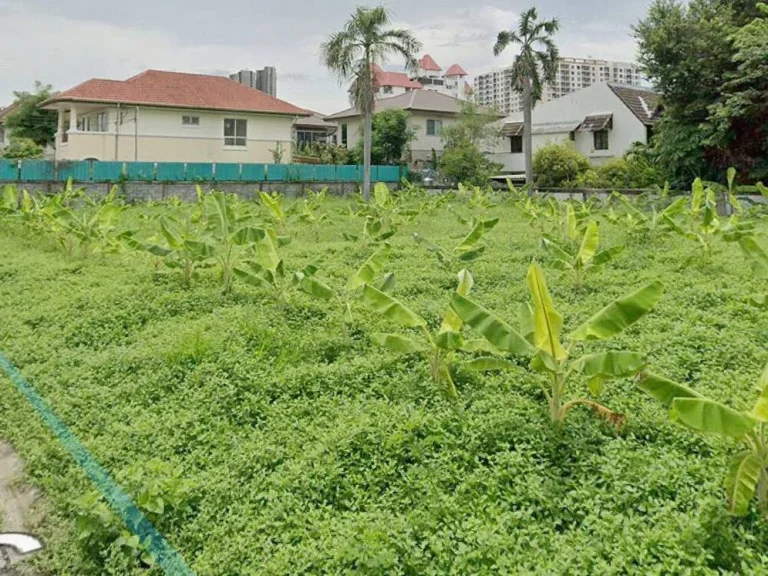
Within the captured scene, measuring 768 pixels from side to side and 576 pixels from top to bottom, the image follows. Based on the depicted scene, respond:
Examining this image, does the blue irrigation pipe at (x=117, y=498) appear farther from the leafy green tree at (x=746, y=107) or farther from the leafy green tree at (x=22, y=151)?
the leafy green tree at (x=22, y=151)

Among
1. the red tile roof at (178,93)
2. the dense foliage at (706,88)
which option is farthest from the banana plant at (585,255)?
the red tile roof at (178,93)

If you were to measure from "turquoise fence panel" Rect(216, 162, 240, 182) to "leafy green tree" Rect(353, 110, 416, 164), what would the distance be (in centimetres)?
→ 905

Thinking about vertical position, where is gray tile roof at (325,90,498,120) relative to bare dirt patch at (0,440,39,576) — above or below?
above

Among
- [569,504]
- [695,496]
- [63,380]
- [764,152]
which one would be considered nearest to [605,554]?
[569,504]

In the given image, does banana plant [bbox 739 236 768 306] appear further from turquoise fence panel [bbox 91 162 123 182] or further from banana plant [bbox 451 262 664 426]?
turquoise fence panel [bbox 91 162 123 182]

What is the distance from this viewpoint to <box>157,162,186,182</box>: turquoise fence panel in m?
24.3

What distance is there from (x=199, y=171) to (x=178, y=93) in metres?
6.58

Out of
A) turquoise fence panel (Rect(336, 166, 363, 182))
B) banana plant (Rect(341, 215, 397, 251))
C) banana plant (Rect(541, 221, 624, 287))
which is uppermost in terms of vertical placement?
turquoise fence panel (Rect(336, 166, 363, 182))

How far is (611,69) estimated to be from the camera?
178 ft

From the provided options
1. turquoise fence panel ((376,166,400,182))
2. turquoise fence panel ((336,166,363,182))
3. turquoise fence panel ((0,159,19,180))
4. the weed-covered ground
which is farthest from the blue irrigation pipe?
turquoise fence panel ((376,166,400,182))

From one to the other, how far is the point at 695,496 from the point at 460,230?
11.7m

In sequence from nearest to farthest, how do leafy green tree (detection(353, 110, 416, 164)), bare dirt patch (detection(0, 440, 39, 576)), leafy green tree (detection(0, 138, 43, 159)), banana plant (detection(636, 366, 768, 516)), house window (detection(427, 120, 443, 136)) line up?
banana plant (detection(636, 366, 768, 516)), bare dirt patch (detection(0, 440, 39, 576)), leafy green tree (detection(0, 138, 43, 159)), leafy green tree (detection(353, 110, 416, 164)), house window (detection(427, 120, 443, 136))

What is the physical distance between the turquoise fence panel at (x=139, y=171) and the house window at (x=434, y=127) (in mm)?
18405

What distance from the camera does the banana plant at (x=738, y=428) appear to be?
104 inches
